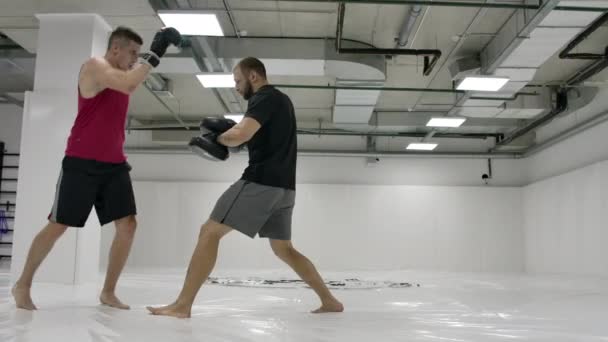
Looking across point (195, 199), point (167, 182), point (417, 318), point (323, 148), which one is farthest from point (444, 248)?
point (417, 318)

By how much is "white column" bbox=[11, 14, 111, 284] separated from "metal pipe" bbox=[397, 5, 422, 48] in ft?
10.8

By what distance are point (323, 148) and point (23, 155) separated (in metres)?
8.01

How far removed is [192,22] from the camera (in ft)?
17.1

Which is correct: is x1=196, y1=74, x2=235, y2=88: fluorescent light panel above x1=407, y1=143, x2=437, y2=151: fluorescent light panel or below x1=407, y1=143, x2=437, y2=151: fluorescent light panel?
above

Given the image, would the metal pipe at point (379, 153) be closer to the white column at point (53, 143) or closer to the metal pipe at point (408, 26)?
the metal pipe at point (408, 26)

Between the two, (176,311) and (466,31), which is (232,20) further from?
(176,311)

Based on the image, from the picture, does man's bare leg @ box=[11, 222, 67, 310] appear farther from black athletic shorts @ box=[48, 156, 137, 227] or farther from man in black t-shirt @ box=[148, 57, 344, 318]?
man in black t-shirt @ box=[148, 57, 344, 318]

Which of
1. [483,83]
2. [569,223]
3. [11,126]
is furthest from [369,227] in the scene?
[11,126]

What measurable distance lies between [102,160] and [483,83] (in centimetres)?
560

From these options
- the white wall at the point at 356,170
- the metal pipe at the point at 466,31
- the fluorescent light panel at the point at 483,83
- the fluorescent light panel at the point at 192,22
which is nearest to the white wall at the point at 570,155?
the white wall at the point at 356,170

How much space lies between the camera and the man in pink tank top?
7.90 feet

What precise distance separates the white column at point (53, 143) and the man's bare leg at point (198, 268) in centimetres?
262

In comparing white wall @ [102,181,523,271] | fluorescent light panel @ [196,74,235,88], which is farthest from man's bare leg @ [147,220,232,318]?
white wall @ [102,181,523,271]

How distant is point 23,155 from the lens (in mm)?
4633
